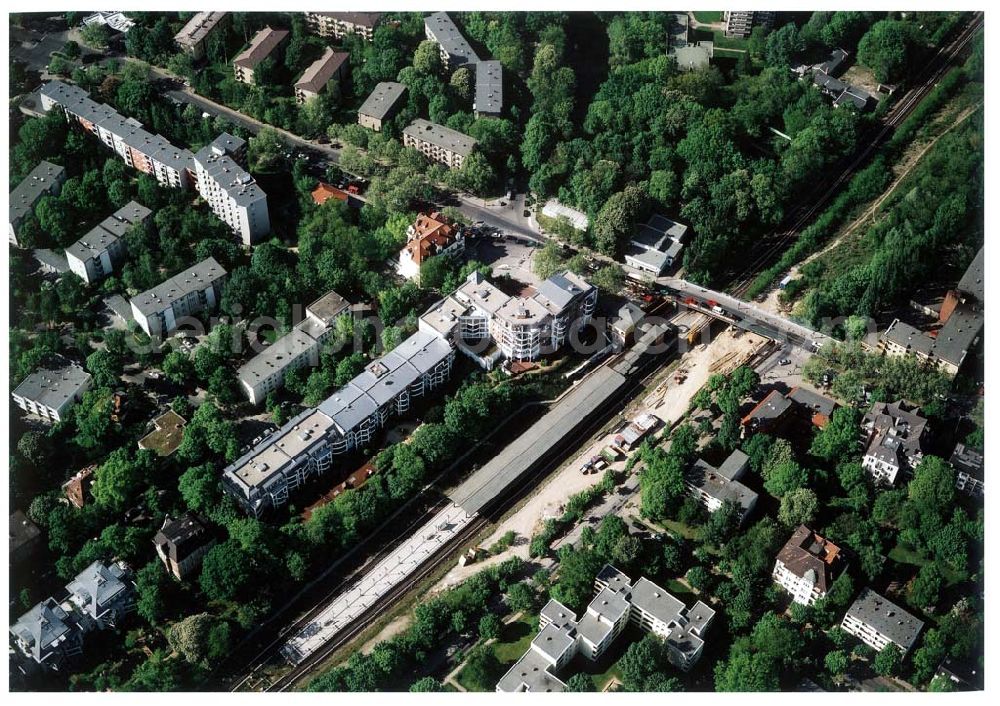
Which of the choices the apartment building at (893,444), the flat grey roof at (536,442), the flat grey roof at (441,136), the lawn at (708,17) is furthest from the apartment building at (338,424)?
the lawn at (708,17)

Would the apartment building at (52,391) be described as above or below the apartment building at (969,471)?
below

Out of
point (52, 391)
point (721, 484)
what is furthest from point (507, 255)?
point (52, 391)

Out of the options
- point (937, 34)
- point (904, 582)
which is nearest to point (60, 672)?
point (904, 582)

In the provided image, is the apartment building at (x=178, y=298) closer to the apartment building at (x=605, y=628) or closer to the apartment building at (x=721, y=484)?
the apartment building at (x=605, y=628)

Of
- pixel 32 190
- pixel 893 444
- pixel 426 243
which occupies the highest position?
pixel 426 243

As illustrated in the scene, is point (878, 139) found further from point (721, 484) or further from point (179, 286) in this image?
point (179, 286)

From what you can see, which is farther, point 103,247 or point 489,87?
point 489,87

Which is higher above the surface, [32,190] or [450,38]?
[450,38]
